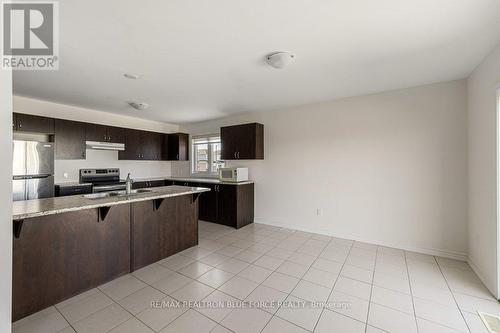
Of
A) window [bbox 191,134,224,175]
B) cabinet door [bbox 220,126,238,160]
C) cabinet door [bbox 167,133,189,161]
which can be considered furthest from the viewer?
cabinet door [bbox 167,133,189,161]

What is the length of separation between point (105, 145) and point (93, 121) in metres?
0.67

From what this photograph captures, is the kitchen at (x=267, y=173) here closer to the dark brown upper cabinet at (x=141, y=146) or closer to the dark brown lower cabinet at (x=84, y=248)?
the dark brown lower cabinet at (x=84, y=248)

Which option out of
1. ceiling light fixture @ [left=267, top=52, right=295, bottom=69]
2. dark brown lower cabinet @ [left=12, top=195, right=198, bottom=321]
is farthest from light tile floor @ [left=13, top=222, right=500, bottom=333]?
ceiling light fixture @ [left=267, top=52, right=295, bottom=69]

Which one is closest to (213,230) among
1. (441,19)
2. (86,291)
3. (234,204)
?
(234,204)

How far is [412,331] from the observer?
1651mm

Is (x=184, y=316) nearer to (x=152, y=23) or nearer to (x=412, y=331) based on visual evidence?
(x=412, y=331)

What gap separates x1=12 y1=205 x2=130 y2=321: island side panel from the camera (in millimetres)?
1791

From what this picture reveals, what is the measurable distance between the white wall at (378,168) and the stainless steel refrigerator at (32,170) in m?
3.92

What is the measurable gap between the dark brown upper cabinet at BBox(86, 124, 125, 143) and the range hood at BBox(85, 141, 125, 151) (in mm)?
93

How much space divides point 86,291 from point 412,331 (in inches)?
119

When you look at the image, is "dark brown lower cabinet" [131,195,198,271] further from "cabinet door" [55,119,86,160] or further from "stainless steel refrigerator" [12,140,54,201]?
"cabinet door" [55,119,86,160]

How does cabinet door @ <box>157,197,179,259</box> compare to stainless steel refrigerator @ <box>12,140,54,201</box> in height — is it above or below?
below

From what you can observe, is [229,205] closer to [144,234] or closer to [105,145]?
[144,234]

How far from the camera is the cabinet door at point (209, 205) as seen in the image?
4.59 m
